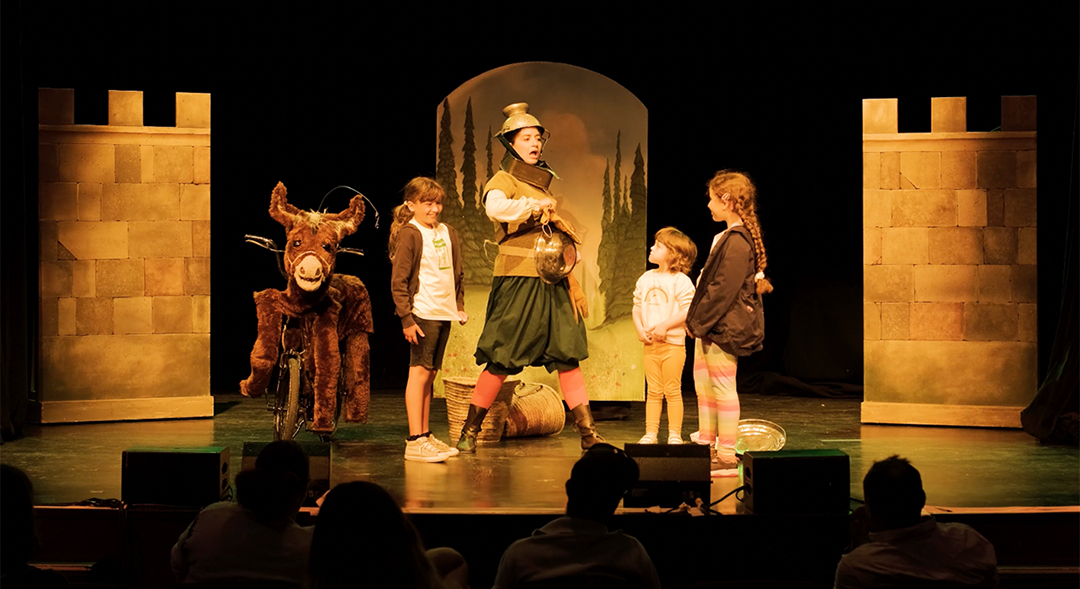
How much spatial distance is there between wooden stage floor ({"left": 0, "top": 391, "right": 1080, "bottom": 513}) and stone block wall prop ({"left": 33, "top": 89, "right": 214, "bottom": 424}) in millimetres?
296

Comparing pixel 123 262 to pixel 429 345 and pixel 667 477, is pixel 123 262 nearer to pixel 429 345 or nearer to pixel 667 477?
pixel 429 345

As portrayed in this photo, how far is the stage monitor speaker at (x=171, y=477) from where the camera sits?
361 centimetres

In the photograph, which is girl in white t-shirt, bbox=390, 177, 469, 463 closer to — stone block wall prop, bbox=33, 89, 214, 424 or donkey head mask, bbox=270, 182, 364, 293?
donkey head mask, bbox=270, 182, 364, 293

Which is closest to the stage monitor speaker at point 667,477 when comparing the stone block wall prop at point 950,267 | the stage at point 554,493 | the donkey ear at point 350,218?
the stage at point 554,493

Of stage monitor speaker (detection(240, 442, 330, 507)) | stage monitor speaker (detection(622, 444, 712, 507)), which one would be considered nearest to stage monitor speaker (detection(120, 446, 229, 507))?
stage monitor speaker (detection(240, 442, 330, 507))

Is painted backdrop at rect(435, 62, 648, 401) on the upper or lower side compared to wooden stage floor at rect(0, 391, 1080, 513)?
upper

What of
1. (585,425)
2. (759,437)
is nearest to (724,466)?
(759,437)

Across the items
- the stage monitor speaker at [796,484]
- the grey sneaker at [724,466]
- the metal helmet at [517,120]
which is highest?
the metal helmet at [517,120]

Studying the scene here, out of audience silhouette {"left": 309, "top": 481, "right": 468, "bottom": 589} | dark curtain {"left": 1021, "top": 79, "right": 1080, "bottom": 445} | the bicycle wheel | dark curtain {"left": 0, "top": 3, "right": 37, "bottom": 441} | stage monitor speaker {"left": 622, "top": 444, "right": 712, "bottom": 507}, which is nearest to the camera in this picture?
audience silhouette {"left": 309, "top": 481, "right": 468, "bottom": 589}

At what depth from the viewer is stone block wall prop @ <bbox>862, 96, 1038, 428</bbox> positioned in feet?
22.7

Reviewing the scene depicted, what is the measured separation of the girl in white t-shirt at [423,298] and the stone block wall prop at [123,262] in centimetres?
234

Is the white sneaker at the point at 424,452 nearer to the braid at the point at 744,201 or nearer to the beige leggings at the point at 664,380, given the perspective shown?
the beige leggings at the point at 664,380

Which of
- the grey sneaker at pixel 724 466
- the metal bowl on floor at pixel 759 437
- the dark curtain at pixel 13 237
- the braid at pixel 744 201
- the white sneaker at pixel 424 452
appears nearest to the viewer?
the grey sneaker at pixel 724 466

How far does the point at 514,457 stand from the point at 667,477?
1857 mm
